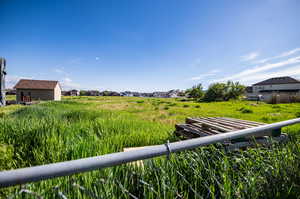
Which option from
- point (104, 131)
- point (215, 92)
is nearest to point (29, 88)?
point (104, 131)

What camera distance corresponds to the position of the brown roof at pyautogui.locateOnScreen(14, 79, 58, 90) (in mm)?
28200

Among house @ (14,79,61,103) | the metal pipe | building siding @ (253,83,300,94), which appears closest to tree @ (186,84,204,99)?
building siding @ (253,83,300,94)

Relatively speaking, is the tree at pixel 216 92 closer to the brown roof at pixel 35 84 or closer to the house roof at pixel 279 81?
the house roof at pixel 279 81

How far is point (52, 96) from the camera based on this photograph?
29594 millimetres

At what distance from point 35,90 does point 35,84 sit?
1.75 meters

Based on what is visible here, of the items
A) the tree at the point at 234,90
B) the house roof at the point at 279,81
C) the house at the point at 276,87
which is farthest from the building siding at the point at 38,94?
the house roof at the point at 279,81

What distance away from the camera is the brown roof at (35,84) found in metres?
28.2

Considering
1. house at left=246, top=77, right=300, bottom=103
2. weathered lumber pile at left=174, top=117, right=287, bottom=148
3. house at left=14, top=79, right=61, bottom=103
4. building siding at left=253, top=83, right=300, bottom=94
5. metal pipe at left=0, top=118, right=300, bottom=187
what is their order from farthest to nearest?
building siding at left=253, top=83, right=300, bottom=94
house at left=246, top=77, right=300, bottom=103
house at left=14, top=79, right=61, bottom=103
weathered lumber pile at left=174, top=117, right=287, bottom=148
metal pipe at left=0, top=118, right=300, bottom=187

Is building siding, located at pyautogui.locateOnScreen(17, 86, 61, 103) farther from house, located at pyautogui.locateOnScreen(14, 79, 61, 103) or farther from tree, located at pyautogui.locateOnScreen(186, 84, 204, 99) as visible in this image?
tree, located at pyautogui.locateOnScreen(186, 84, 204, 99)

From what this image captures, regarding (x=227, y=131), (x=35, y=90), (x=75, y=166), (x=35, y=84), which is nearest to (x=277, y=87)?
(x=227, y=131)

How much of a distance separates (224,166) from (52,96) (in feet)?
121

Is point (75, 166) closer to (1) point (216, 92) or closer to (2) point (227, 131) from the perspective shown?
(2) point (227, 131)

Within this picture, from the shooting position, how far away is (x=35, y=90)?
28578 millimetres

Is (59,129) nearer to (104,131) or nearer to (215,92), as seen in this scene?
(104,131)
